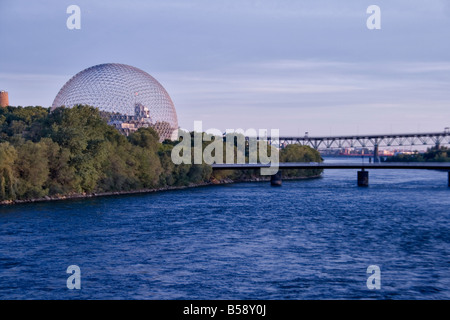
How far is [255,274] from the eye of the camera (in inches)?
1081

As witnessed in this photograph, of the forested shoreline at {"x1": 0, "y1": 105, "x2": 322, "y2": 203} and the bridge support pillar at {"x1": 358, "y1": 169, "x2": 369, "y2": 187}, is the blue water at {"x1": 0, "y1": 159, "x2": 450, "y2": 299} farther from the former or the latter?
the bridge support pillar at {"x1": 358, "y1": 169, "x2": 369, "y2": 187}

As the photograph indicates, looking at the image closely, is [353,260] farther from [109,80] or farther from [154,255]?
[109,80]

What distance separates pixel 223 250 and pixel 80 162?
34.2 m

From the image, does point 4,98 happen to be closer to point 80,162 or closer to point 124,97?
point 124,97

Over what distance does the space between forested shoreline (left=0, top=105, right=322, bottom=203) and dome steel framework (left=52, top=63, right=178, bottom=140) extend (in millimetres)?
17707

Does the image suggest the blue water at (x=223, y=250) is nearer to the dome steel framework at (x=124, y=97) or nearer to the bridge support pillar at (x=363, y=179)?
the bridge support pillar at (x=363, y=179)

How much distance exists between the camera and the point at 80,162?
208ft

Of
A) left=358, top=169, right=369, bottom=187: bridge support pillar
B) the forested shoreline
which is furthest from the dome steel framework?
left=358, top=169, right=369, bottom=187: bridge support pillar

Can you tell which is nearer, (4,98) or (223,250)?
(223,250)

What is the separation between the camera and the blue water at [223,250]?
25141 mm

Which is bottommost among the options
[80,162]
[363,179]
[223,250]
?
[223,250]

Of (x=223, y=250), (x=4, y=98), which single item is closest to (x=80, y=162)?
(x=223, y=250)

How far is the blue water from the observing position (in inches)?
990

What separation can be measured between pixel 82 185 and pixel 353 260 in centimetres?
3977
